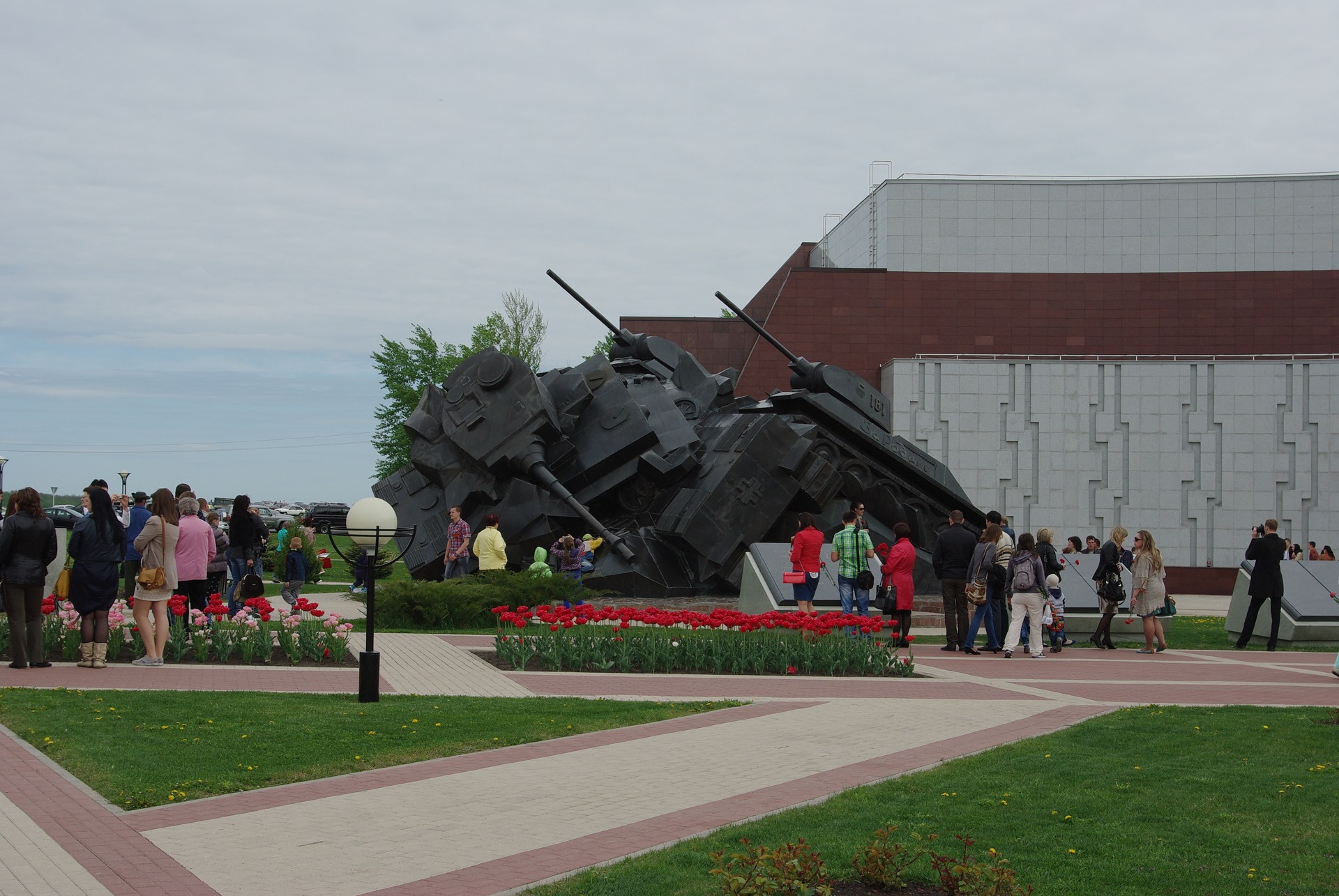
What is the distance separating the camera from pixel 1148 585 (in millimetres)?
16906

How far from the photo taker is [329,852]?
6.07 m

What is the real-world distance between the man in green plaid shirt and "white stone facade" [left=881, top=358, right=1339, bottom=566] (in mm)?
22705

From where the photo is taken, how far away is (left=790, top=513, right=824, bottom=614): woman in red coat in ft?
56.8

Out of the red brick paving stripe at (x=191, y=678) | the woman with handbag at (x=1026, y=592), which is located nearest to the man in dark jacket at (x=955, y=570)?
the woman with handbag at (x=1026, y=592)

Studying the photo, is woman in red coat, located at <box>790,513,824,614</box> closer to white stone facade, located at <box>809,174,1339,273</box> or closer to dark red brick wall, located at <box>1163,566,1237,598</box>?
dark red brick wall, located at <box>1163,566,1237,598</box>

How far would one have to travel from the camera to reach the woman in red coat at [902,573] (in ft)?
52.0

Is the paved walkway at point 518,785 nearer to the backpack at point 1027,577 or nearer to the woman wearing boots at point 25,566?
the woman wearing boots at point 25,566

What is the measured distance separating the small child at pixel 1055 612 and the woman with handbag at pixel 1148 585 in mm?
992

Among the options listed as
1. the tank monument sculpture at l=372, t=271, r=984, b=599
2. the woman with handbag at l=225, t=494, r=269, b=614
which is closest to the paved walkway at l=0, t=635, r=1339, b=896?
the woman with handbag at l=225, t=494, r=269, b=614

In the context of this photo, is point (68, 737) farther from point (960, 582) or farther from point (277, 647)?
point (960, 582)

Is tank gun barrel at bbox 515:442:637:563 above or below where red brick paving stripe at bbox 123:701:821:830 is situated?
above

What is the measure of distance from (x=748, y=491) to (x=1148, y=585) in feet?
26.3

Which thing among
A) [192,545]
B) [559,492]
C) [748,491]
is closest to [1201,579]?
[748,491]

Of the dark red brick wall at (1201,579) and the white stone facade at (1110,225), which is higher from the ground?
the white stone facade at (1110,225)
